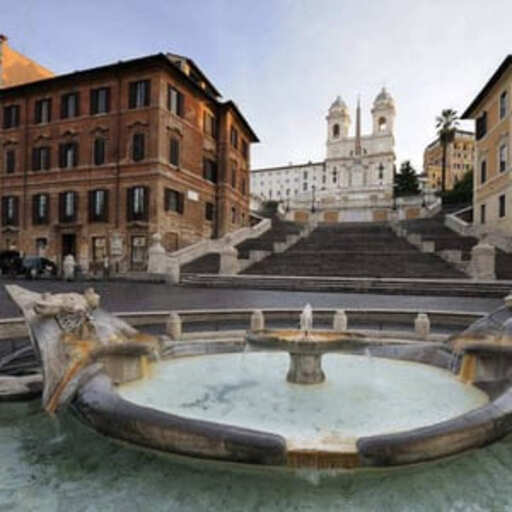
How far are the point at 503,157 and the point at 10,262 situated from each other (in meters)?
A: 37.1

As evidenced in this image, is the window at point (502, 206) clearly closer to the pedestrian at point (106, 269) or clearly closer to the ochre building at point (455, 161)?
the pedestrian at point (106, 269)

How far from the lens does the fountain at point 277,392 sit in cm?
335

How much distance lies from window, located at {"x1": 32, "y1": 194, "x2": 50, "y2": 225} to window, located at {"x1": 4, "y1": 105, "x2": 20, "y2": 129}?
691cm

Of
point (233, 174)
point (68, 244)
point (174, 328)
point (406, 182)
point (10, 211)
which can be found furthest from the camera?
point (406, 182)

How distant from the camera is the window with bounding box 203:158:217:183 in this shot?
34.3m

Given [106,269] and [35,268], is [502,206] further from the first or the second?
[35,268]

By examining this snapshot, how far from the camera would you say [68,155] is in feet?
101

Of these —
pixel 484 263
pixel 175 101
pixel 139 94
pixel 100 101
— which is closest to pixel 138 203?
pixel 139 94

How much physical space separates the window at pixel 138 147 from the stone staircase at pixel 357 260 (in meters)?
12.4

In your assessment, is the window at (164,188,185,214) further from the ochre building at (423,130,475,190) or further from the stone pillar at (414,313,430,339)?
the ochre building at (423,130,475,190)

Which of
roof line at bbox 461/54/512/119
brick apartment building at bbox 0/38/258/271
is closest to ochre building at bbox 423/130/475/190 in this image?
roof line at bbox 461/54/512/119

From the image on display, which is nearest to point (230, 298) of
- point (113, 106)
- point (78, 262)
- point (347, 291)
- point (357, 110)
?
point (347, 291)

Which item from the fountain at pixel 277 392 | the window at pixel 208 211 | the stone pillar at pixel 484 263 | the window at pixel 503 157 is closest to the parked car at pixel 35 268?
the window at pixel 208 211

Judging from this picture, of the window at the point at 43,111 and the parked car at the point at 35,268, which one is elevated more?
the window at the point at 43,111
